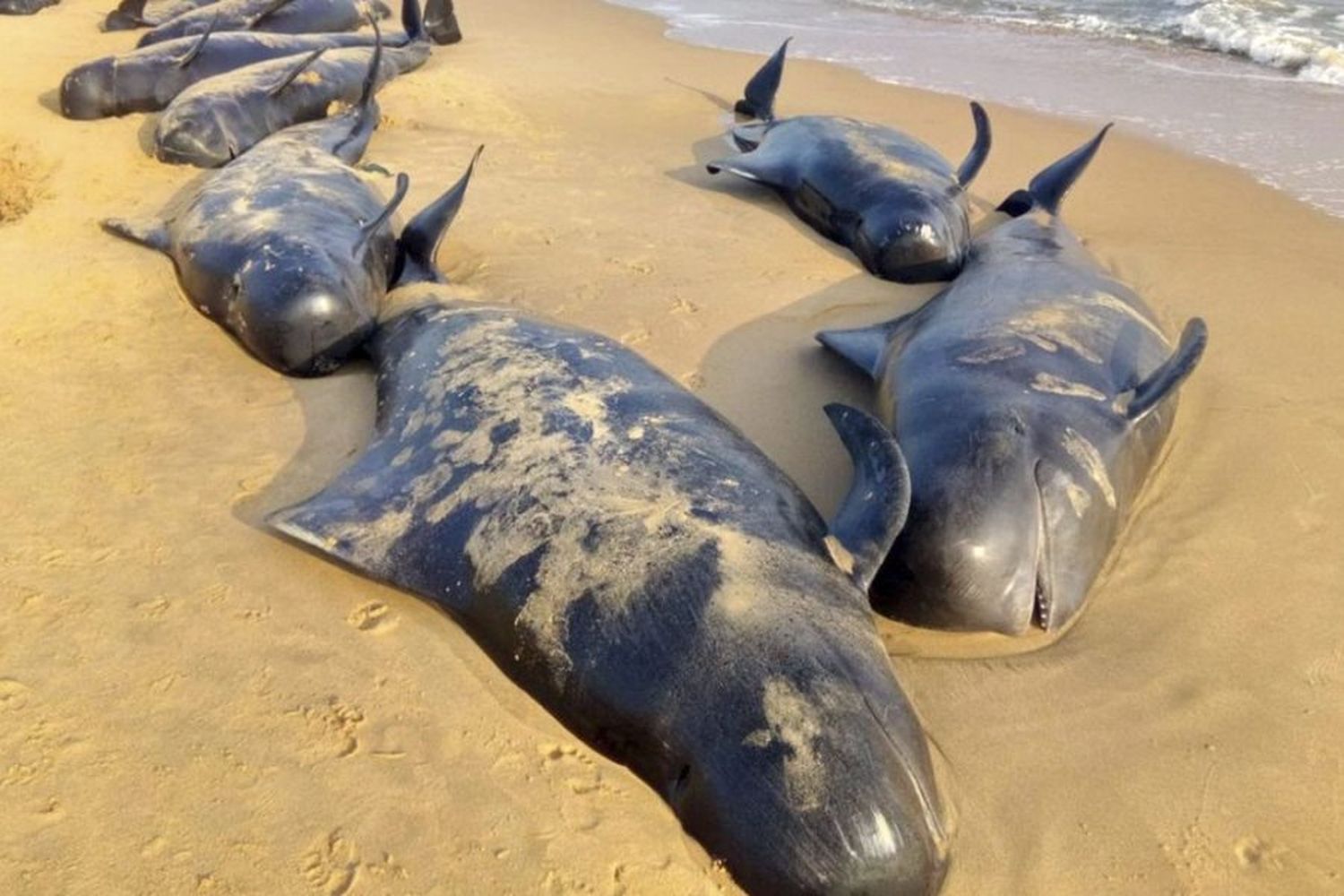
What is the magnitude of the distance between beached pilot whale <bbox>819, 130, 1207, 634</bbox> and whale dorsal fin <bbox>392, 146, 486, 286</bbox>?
2.01 m

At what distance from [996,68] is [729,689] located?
31.2ft

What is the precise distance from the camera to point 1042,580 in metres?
3.57

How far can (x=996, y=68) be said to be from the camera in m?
10.6

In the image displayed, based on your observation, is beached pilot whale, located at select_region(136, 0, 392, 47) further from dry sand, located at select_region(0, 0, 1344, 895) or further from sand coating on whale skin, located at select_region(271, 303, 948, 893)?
sand coating on whale skin, located at select_region(271, 303, 948, 893)

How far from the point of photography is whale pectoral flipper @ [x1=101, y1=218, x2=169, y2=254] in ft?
19.3

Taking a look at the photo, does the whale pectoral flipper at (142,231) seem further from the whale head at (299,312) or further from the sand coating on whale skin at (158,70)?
the sand coating on whale skin at (158,70)

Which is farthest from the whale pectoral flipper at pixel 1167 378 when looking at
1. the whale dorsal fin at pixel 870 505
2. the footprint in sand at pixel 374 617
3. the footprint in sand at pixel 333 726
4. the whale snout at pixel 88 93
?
the whale snout at pixel 88 93

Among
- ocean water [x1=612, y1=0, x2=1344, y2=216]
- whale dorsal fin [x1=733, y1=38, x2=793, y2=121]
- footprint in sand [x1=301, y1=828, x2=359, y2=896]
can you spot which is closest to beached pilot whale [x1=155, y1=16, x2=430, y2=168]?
whale dorsal fin [x1=733, y1=38, x2=793, y2=121]

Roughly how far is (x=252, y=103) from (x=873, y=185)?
4.46m

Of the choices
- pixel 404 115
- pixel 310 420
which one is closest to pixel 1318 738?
pixel 310 420

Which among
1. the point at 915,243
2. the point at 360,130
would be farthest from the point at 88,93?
the point at 915,243

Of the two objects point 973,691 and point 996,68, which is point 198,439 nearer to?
point 973,691

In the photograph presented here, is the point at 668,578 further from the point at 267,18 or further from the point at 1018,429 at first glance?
the point at 267,18

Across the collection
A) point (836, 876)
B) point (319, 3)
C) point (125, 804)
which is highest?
point (836, 876)
